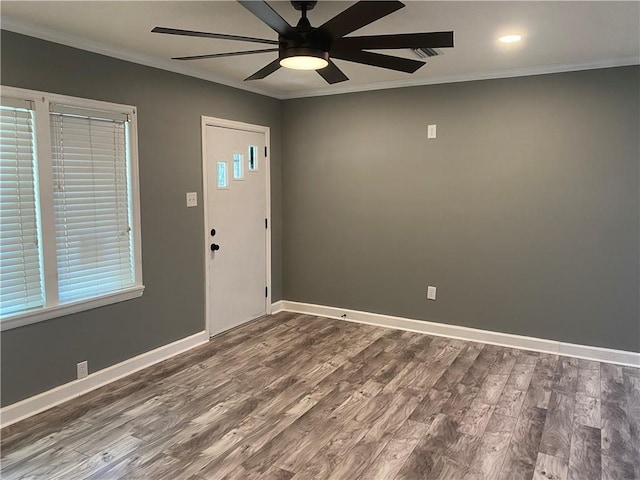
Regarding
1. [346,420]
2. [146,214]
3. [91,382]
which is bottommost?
[346,420]

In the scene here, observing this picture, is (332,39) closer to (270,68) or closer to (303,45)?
(303,45)

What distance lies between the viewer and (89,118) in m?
3.22

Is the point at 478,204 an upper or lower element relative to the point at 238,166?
lower

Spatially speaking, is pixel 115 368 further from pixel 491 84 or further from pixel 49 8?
pixel 491 84

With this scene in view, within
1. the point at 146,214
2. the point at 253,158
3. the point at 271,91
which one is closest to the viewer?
the point at 146,214

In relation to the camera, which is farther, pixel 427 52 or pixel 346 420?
pixel 427 52

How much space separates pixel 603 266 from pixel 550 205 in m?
0.66

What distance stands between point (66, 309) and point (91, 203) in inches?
30.0

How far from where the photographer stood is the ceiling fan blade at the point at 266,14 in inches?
69.3

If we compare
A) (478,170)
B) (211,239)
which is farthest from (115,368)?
(478,170)

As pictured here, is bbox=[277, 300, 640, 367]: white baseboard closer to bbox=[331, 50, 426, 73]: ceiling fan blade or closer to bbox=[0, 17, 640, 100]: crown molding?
bbox=[0, 17, 640, 100]: crown molding

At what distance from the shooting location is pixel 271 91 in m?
4.95

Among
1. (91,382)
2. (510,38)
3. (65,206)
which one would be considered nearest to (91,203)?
(65,206)

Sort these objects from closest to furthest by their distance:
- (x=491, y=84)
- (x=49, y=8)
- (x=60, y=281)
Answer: (x=49, y=8), (x=60, y=281), (x=491, y=84)
